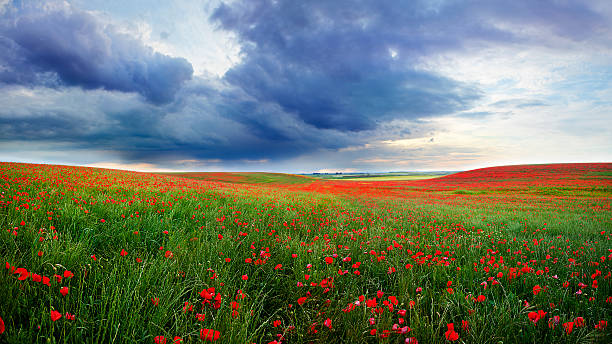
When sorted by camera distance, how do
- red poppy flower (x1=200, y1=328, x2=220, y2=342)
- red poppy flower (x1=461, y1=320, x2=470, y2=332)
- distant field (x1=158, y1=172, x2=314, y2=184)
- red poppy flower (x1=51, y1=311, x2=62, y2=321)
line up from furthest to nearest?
1. distant field (x1=158, y1=172, x2=314, y2=184)
2. red poppy flower (x1=461, y1=320, x2=470, y2=332)
3. red poppy flower (x1=200, y1=328, x2=220, y2=342)
4. red poppy flower (x1=51, y1=311, x2=62, y2=321)

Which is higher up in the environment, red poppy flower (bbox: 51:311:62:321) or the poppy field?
red poppy flower (bbox: 51:311:62:321)

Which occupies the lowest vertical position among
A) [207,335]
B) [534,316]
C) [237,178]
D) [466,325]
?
[466,325]

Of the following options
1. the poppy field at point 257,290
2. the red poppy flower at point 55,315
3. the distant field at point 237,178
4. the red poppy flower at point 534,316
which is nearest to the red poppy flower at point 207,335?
the poppy field at point 257,290

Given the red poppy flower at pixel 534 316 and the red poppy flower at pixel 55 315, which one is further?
the red poppy flower at pixel 534 316

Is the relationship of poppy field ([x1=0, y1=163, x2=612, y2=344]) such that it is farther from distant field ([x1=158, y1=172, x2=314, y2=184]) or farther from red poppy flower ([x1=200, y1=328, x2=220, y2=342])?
distant field ([x1=158, y1=172, x2=314, y2=184])

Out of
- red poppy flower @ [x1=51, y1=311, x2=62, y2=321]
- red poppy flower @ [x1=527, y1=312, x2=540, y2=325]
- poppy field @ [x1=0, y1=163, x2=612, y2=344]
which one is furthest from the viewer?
red poppy flower @ [x1=527, y1=312, x2=540, y2=325]

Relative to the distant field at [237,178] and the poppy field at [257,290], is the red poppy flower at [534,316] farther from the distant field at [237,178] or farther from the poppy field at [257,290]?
the distant field at [237,178]

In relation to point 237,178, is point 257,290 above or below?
below

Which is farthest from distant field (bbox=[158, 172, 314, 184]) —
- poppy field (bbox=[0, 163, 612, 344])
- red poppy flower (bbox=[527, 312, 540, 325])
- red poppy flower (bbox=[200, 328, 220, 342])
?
red poppy flower (bbox=[527, 312, 540, 325])

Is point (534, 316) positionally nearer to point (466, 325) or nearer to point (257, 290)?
point (466, 325)

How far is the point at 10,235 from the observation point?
2.76m

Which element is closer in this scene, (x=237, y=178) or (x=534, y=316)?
(x=534, y=316)

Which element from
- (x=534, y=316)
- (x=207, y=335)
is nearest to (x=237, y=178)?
(x=207, y=335)

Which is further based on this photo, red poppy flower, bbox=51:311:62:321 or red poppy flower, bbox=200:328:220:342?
red poppy flower, bbox=200:328:220:342
